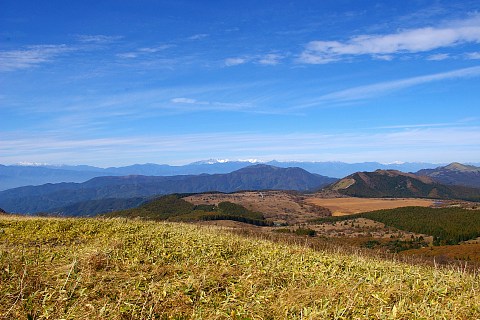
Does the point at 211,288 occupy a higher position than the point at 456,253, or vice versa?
the point at 211,288

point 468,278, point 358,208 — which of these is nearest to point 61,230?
point 468,278

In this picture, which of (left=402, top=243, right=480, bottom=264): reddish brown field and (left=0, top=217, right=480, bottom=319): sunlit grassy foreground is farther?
(left=402, top=243, right=480, bottom=264): reddish brown field

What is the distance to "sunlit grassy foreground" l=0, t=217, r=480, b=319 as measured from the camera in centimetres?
609

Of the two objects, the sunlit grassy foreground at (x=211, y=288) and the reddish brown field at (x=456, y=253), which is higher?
the sunlit grassy foreground at (x=211, y=288)

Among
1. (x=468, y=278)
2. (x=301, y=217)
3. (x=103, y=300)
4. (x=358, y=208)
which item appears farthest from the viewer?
(x=358, y=208)

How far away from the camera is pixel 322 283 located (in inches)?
334

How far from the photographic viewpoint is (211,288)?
7.57m

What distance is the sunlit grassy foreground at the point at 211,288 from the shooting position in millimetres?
6090

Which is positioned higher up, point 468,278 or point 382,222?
point 468,278

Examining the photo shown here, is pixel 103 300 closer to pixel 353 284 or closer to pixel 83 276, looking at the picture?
pixel 83 276

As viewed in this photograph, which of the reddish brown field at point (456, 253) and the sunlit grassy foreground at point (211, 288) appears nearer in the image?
the sunlit grassy foreground at point (211, 288)

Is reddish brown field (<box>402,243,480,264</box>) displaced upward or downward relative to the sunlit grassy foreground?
downward

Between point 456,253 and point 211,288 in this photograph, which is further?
point 456,253

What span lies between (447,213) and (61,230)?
15296 centimetres
